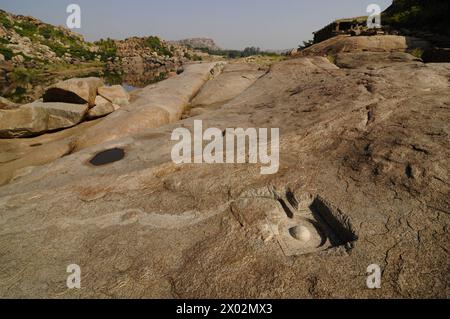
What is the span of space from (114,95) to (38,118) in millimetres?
2683

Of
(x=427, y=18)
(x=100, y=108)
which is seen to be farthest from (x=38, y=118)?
(x=427, y=18)

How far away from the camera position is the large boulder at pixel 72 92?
9.97 meters

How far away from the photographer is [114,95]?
11016 millimetres

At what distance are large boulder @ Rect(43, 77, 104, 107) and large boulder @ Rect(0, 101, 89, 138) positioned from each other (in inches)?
11.7

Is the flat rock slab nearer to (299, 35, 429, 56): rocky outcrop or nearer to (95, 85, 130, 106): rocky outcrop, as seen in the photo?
(95, 85, 130, 106): rocky outcrop

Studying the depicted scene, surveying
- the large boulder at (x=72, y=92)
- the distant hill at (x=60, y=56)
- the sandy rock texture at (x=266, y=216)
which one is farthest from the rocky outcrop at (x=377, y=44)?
the distant hill at (x=60, y=56)

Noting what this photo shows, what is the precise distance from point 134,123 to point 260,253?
20.6 ft

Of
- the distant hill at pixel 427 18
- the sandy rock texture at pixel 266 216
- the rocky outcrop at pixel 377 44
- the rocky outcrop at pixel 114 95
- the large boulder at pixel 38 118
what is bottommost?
the sandy rock texture at pixel 266 216

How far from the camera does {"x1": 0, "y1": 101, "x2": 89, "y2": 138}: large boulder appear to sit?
9.07 m

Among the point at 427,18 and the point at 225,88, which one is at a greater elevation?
the point at 427,18

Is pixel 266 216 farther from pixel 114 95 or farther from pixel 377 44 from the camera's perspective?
pixel 377 44

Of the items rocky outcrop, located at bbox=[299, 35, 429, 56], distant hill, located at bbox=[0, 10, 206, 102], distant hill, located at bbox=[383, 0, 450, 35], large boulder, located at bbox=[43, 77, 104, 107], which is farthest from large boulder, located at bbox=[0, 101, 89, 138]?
distant hill, located at bbox=[383, 0, 450, 35]

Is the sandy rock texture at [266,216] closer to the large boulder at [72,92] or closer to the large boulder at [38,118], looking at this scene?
the large boulder at [38,118]

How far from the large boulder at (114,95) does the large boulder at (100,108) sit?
0.54 ft
